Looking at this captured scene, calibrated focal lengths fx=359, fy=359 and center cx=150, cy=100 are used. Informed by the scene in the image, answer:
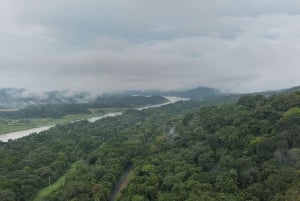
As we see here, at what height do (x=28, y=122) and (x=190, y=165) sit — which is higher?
(x=28, y=122)

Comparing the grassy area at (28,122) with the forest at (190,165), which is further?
the grassy area at (28,122)

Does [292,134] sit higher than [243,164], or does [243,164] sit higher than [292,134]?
[292,134]

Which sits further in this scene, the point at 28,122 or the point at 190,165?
the point at 28,122

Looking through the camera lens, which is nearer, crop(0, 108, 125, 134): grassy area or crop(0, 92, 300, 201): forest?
crop(0, 92, 300, 201): forest

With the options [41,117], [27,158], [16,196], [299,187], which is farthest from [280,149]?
[41,117]

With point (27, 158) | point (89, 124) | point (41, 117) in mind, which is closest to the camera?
point (27, 158)

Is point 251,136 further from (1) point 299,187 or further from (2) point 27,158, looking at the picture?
(2) point 27,158

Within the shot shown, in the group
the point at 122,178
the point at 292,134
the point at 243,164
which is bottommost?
the point at 122,178

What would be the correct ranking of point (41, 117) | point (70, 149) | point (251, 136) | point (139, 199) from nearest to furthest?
point (139, 199), point (251, 136), point (70, 149), point (41, 117)
